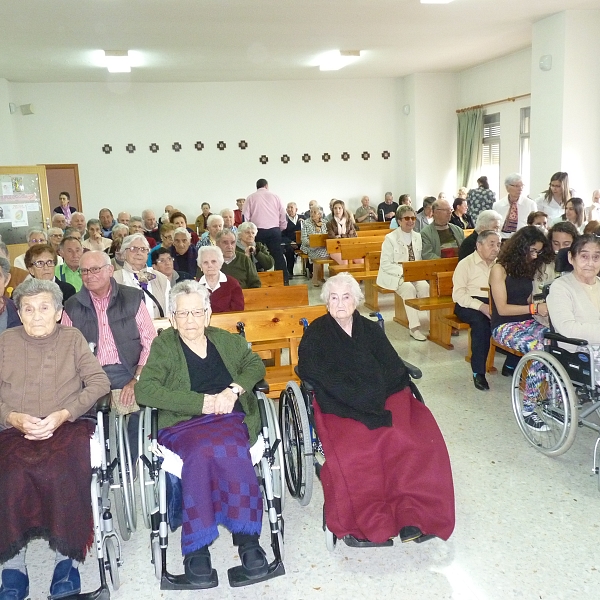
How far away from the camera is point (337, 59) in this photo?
31.2 ft

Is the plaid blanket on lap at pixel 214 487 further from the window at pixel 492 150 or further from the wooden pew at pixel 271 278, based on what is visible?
the window at pixel 492 150

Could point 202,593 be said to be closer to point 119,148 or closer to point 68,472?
point 68,472

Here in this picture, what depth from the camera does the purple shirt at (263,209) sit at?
845 cm

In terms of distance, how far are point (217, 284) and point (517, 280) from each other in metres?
1.89

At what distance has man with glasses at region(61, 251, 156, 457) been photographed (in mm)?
2855

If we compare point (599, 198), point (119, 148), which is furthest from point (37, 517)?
point (119, 148)

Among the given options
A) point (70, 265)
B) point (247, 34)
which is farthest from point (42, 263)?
point (247, 34)

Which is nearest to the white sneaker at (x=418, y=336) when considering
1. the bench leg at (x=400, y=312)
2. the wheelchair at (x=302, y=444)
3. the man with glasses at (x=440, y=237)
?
the bench leg at (x=400, y=312)

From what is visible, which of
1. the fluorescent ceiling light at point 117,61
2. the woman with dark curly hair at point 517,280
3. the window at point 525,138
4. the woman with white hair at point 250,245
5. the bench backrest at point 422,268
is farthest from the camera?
the window at point 525,138

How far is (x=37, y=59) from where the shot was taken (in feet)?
28.2

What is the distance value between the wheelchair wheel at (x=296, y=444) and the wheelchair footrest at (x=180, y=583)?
21.6 inches

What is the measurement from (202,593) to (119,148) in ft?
34.2

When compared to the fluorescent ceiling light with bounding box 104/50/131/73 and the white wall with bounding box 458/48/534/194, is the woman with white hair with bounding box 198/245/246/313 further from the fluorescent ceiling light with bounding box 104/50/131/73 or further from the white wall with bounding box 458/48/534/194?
the white wall with bounding box 458/48/534/194

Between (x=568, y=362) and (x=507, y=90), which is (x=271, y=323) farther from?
(x=507, y=90)
